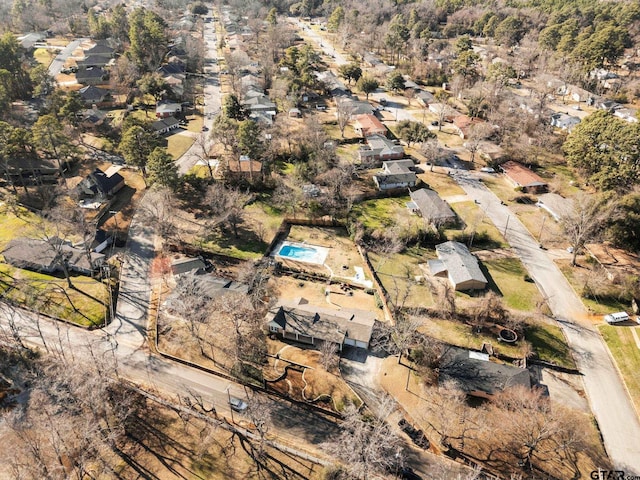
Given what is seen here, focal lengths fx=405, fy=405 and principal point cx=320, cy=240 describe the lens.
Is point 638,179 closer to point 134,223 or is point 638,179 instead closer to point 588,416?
point 588,416

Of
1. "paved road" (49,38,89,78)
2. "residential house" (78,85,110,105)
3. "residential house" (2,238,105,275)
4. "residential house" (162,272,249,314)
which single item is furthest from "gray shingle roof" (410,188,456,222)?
"paved road" (49,38,89,78)

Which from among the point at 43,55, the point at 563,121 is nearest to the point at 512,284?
the point at 563,121

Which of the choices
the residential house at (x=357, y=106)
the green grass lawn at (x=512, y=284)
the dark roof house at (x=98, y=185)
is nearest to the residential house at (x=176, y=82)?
the residential house at (x=357, y=106)

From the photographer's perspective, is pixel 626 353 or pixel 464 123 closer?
pixel 626 353

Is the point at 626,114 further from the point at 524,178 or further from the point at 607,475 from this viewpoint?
the point at 607,475

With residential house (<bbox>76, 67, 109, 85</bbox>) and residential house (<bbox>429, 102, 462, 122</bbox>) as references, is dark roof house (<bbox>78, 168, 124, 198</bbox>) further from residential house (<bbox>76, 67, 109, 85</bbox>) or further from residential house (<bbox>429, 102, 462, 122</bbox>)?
residential house (<bbox>429, 102, 462, 122</bbox>)

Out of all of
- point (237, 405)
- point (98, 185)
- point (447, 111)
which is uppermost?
point (447, 111)

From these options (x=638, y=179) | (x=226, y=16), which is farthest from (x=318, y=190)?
(x=226, y=16)
